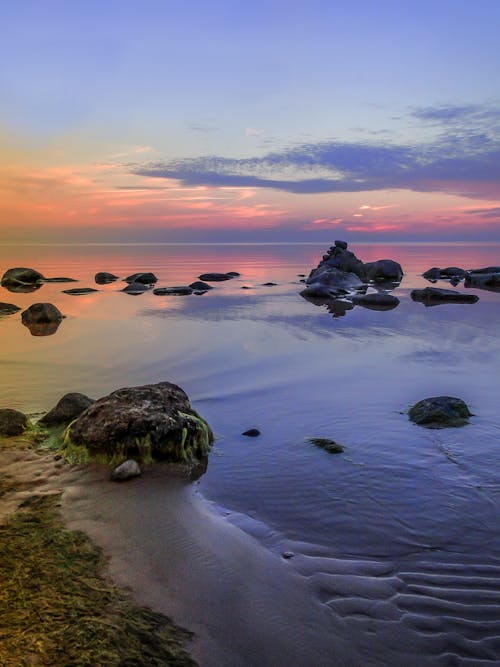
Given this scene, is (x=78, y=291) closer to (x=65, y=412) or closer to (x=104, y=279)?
(x=104, y=279)

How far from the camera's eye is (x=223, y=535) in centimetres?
554

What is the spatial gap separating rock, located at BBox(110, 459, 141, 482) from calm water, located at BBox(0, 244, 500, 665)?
955 millimetres

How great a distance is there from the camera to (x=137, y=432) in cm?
755

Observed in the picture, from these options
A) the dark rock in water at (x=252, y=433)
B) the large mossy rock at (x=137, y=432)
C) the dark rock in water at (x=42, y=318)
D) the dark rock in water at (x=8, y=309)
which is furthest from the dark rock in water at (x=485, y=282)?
the large mossy rock at (x=137, y=432)

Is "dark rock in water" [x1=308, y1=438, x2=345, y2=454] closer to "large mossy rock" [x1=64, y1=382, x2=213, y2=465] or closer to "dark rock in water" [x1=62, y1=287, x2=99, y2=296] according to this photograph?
"large mossy rock" [x1=64, y1=382, x2=213, y2=465]

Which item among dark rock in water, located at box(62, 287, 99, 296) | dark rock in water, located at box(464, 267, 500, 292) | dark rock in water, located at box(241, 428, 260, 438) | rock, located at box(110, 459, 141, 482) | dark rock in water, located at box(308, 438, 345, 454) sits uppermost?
dark rock in water, located at box(464, 267, 500, 292)

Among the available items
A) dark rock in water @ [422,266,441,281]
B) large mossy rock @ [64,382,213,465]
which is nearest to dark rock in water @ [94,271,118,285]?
dark rock in water @ [422,266,441,281]

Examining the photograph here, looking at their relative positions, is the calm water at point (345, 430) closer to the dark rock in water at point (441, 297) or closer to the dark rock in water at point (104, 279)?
the dark rock in water at point (441, 297)

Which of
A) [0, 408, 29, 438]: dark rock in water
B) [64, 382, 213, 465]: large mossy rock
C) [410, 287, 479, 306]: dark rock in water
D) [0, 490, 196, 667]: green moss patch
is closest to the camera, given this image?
[0, 490, 196, 667]: green moss patch

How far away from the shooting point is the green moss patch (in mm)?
3537

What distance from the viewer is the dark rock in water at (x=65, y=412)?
9.05m

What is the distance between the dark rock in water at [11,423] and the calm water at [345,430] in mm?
1225

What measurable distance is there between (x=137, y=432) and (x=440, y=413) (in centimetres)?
544

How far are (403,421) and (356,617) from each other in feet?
18.2
